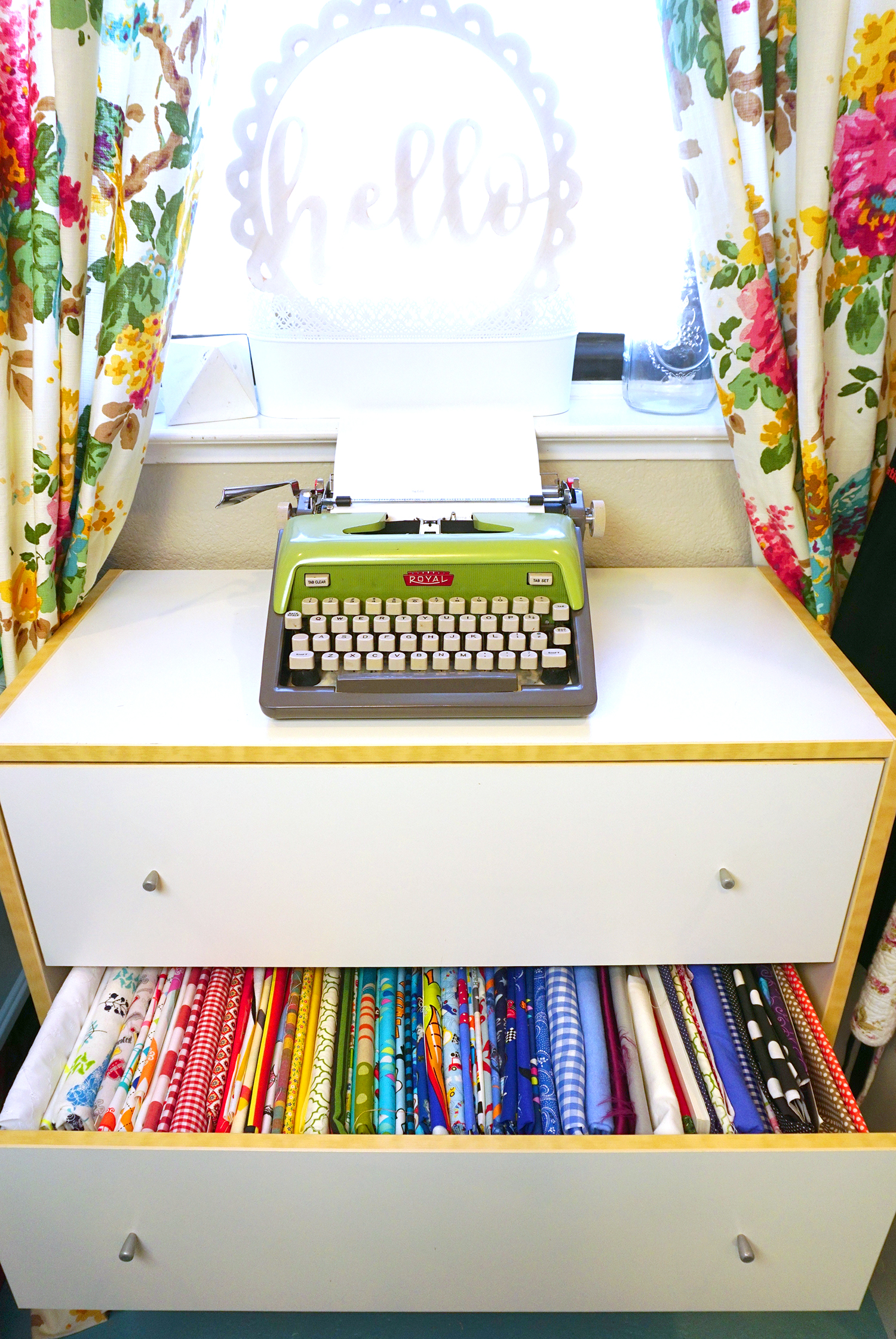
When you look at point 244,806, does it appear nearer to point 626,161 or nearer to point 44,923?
point 44,923

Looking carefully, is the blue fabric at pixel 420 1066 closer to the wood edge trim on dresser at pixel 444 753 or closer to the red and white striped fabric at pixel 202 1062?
the red and white striped fabric at pixel 202 1062

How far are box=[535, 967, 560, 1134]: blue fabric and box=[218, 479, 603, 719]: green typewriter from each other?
0.35 meters

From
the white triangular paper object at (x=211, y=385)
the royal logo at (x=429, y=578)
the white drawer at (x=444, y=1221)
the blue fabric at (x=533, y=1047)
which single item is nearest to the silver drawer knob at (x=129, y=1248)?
the white drawer at (x=444, y=1221)

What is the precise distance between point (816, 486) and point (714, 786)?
0.40 metres

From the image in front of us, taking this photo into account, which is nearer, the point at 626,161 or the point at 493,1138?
the point at 493,1138

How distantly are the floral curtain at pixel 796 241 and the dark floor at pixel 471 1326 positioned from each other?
0.88 metres

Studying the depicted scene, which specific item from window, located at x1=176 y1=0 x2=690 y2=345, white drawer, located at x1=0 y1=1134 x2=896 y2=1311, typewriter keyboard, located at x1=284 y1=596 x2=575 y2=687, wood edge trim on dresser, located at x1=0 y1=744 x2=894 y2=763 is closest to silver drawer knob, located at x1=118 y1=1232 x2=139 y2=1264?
white drawer, located at x1=0 y1=1134 x2=896 y2=1311

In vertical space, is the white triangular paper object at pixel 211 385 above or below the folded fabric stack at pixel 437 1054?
above

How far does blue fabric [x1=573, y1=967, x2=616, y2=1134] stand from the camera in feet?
3.04

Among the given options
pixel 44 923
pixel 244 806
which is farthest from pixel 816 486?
pixel 44 923

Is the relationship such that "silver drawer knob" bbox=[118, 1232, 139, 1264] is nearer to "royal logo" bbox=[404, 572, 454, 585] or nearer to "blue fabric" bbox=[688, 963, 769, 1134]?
"blue fabric" bbox=[688, 963, 769, 1134]

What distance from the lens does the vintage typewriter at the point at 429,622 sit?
0.94m

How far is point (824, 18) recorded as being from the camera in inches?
35.9

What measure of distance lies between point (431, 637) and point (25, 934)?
0.57 m
